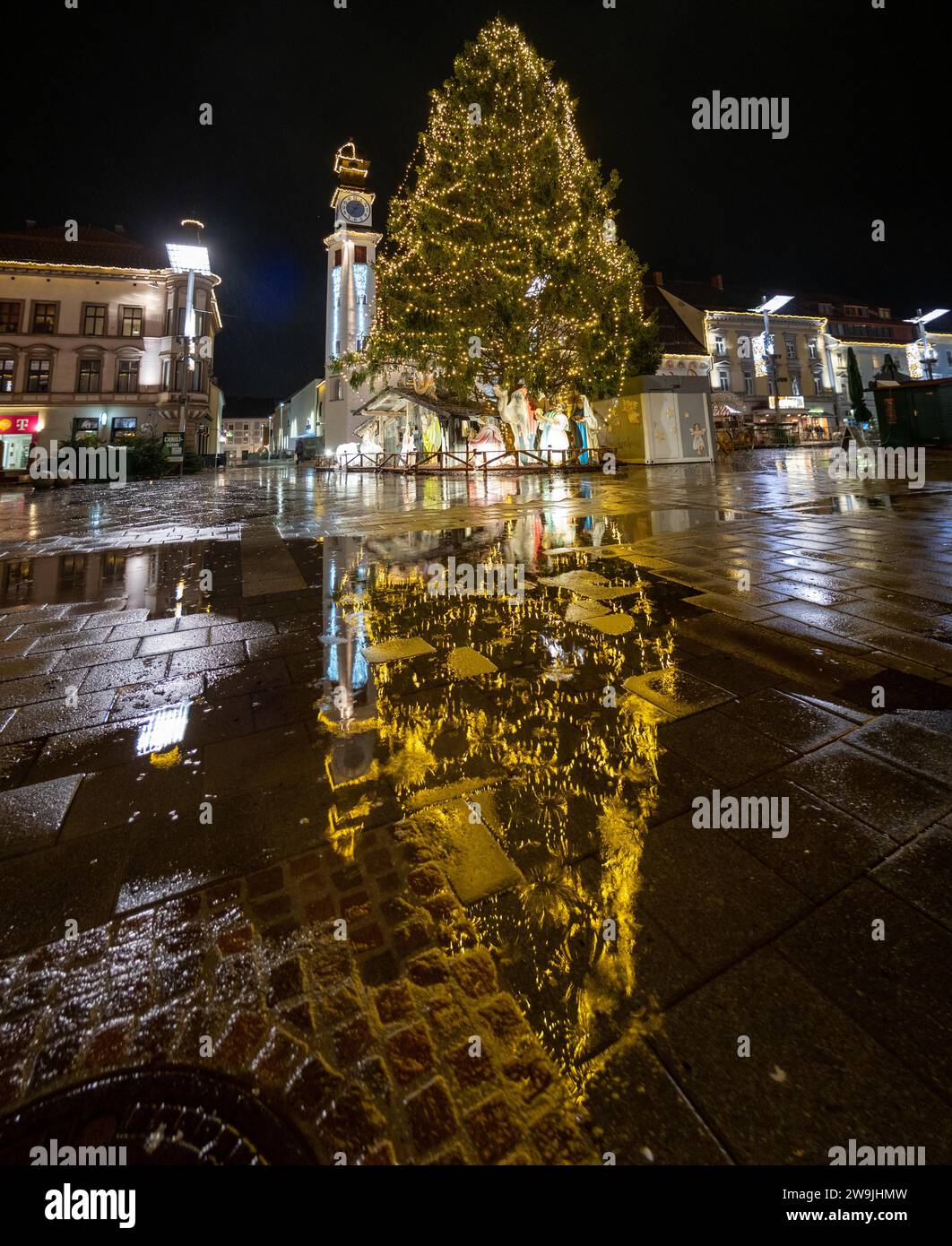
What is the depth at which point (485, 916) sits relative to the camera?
1.48 meters

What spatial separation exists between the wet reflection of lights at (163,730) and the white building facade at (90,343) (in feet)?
133

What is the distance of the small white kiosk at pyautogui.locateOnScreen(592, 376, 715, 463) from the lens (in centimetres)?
2139

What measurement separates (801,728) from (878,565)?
3830mm

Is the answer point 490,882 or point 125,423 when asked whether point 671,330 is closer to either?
point 125,423

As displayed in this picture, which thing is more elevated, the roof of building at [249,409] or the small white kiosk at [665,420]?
the roof of building at [249,409]

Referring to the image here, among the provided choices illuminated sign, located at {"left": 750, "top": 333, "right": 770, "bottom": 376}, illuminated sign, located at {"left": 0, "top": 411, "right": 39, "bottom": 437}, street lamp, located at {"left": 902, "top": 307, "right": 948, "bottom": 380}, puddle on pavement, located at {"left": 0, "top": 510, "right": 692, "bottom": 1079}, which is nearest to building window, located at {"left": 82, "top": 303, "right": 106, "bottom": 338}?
illuminated sign, located at {"left": 0, "top": 411, "right": 39, "bottom": 437}

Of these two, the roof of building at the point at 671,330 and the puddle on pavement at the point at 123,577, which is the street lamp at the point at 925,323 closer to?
the roof of building at the point at 671,330

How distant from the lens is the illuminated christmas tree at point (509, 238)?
58.7ft

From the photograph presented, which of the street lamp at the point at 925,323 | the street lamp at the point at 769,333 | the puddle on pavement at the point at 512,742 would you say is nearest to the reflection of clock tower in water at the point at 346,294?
the street lamp at the point at 769,333

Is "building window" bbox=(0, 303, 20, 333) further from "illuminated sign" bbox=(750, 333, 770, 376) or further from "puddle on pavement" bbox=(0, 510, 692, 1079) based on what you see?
"illuminated sign" bbox=(750, 333, 770, 376)

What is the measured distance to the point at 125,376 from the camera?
1446 inches

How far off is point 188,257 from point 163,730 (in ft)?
164

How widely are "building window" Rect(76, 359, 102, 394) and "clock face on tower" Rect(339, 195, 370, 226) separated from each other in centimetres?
2171
